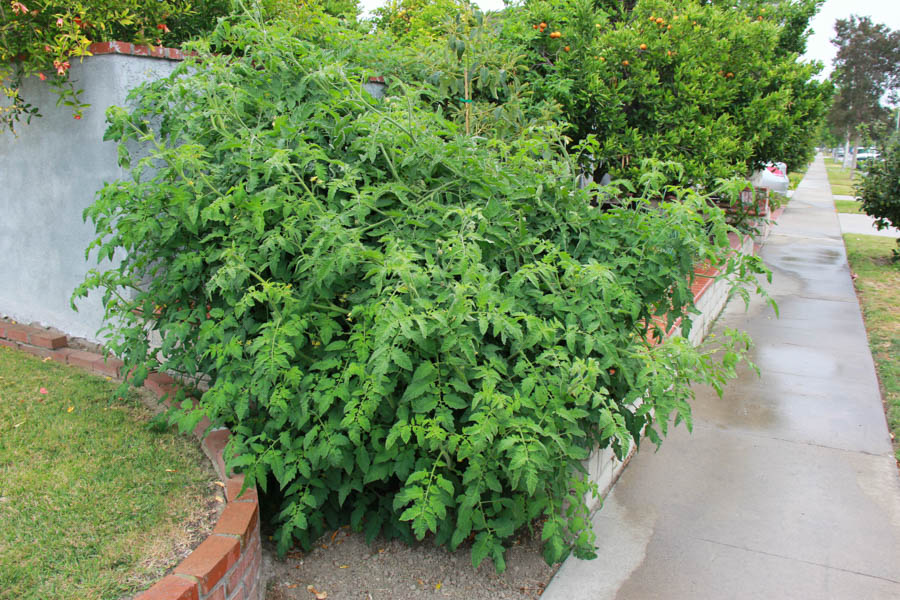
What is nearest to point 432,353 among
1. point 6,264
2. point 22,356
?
point 22,356

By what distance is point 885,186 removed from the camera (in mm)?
10375

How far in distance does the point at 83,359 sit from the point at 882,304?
8562 millimetres

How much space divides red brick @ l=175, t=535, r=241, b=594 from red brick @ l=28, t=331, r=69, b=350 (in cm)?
271

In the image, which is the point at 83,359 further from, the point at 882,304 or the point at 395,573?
the point at 882,304

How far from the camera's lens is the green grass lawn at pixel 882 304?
17.9 ft

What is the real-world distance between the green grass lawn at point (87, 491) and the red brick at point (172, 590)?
15 cm

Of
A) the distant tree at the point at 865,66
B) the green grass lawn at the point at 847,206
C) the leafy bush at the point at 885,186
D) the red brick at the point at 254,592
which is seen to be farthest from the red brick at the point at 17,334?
the distant tree at the point at 865,66

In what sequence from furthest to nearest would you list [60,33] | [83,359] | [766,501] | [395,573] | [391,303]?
[83,359]
[60,33]
[766,501]
[395,573]
[391,303]

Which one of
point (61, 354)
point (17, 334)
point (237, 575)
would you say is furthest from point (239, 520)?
point (17, 334)

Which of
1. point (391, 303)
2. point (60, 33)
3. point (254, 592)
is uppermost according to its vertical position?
point (60, 33)

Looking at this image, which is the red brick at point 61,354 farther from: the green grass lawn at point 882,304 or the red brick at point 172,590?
the green grass lawn at point 882,304

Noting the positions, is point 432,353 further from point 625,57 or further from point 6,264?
point 625,57

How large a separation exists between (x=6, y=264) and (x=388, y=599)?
13.6 ft

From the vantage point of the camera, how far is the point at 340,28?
176 inches
